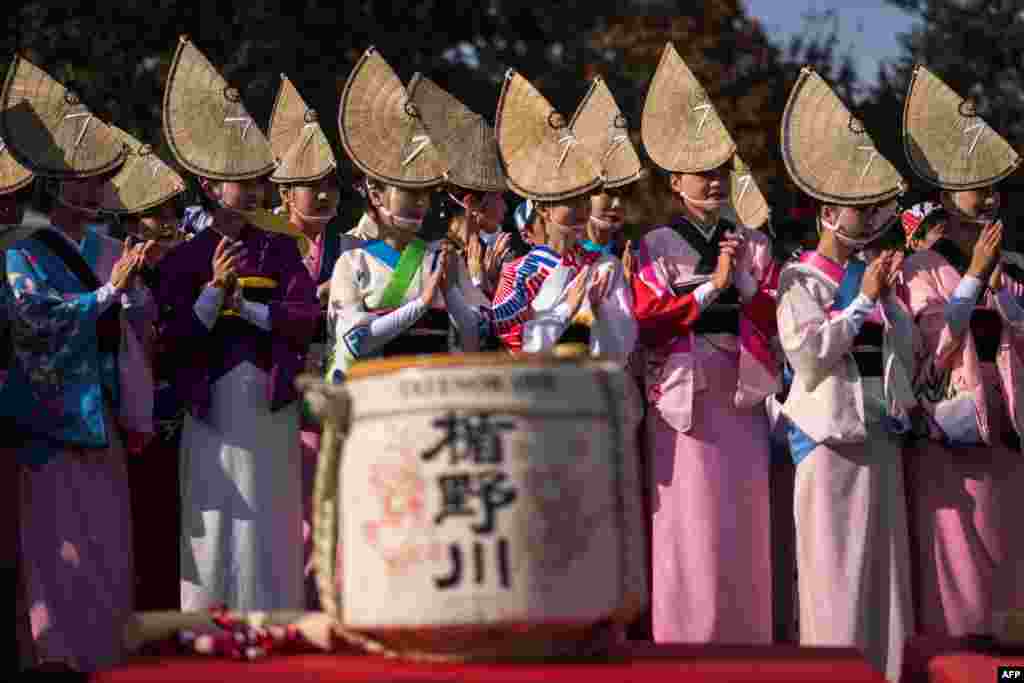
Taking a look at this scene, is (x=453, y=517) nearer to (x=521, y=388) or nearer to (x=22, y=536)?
(x=521, y=388)

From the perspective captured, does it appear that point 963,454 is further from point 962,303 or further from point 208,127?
point 208,127

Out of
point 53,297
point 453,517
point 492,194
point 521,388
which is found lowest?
point 453,517

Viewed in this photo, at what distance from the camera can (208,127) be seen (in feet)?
25.9

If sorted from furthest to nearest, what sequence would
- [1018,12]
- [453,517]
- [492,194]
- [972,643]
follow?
[1018,12], [492,194], [972,643], [453,517]

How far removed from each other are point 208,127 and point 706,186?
6.75 ft

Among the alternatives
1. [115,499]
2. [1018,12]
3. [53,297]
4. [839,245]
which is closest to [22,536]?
[115,499]

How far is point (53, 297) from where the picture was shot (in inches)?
300

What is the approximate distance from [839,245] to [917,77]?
37.7 inches

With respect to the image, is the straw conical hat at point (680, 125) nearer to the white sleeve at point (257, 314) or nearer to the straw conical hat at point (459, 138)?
the straw conical hat at point (459, 138)

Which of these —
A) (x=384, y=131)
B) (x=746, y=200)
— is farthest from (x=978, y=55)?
(x=384, y=131)

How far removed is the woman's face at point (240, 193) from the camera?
25.8 ft

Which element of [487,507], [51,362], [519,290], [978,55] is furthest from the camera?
[978,55]

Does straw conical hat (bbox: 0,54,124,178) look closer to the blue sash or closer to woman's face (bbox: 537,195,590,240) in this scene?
woman's face (bbox: 537,195,590,240)

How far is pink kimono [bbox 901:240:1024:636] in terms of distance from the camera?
27.1 feet
